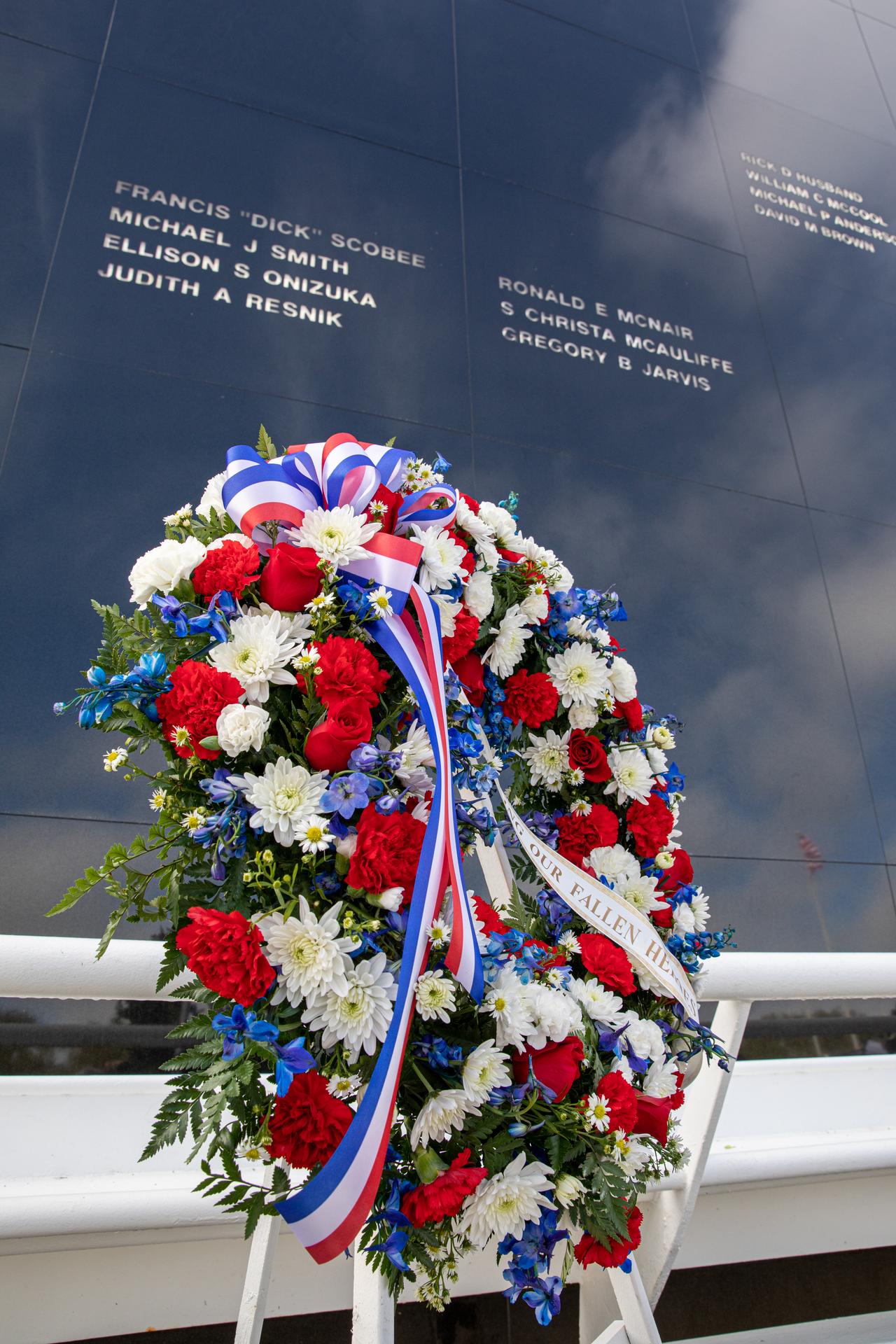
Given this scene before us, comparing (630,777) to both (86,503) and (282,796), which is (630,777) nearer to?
(282,796)

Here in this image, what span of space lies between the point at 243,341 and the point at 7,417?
2.81ft

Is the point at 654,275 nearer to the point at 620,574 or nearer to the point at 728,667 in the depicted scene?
the point at 620,574

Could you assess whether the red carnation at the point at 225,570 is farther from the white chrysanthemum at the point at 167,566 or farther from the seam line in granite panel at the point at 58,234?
the seam line in granite panel at the point at 58,234

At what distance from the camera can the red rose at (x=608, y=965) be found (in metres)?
1.22

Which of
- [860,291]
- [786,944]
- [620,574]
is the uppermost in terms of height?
[860,291]

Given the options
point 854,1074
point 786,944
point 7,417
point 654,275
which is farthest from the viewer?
point 654,275

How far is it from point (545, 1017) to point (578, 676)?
2.06ft

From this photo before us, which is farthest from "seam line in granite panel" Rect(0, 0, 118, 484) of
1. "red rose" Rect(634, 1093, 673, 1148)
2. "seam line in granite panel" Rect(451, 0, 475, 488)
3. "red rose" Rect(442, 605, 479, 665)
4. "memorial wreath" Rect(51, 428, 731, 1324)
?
"red rose" Rect(634, 1093, 673, 1148)

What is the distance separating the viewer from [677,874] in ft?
4.91

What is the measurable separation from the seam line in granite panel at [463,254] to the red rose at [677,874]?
1976 millimetres

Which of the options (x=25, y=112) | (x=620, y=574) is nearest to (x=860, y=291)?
(x=620, y=574)

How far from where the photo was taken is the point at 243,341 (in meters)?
3.04

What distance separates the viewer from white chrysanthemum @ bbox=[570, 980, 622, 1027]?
1169 millimetres

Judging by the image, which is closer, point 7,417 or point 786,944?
point 7,417
